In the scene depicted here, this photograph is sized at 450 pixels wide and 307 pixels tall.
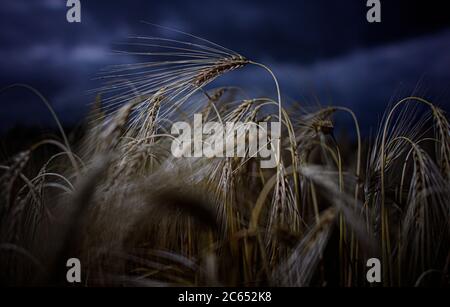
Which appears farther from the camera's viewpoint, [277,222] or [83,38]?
[83,38]

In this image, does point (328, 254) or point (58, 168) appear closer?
point (328, 254)

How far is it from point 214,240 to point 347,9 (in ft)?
3.58

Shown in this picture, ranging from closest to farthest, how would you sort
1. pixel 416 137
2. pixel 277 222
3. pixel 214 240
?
1. pixel 277 222
2. pixel 214 240
3. pixel 416 137

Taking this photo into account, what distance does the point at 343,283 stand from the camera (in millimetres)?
1747

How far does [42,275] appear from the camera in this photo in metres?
1.63

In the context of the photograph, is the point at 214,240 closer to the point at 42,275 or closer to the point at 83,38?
the point at 42,275

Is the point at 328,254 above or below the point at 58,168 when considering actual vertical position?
below

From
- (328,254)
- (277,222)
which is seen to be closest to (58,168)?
(277,222)

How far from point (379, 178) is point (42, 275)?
127 cm

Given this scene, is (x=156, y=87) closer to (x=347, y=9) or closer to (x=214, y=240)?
(x=214, y=240)

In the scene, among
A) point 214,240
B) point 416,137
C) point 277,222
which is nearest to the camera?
point 277,222
